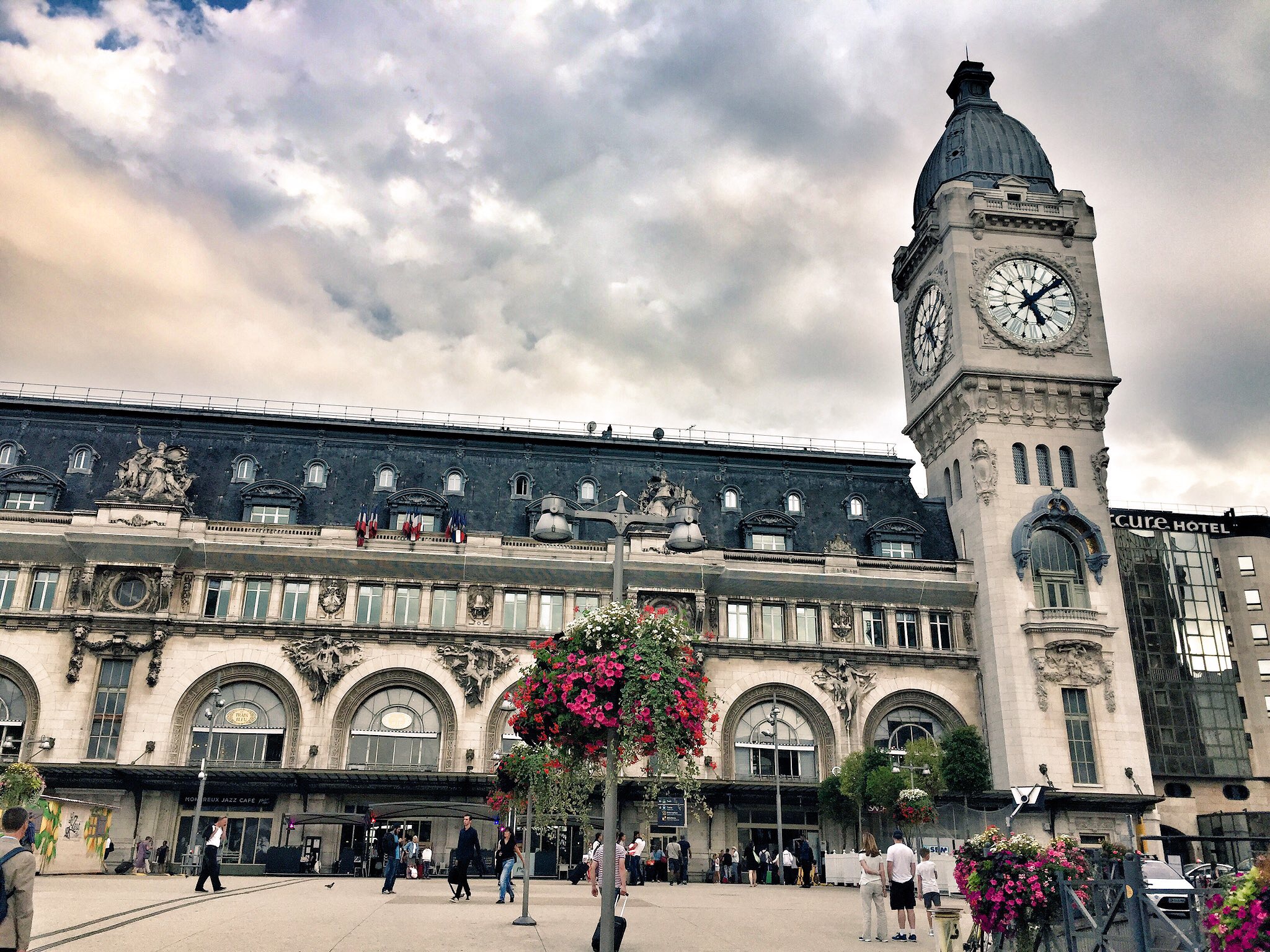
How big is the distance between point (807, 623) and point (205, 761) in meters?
32.9

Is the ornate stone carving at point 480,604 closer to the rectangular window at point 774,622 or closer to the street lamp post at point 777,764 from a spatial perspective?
the rectangular window at point 774,622

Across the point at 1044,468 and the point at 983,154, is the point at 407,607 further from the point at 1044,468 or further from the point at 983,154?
the point at 983,154

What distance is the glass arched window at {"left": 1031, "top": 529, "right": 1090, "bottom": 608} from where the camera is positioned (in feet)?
202

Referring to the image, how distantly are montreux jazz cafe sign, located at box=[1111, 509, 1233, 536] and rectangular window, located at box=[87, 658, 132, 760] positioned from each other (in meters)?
67.8

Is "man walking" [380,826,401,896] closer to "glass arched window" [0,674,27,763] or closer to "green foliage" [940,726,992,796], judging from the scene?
"glass arched window" [0,674,27,763]

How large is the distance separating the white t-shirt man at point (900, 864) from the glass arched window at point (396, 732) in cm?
3691

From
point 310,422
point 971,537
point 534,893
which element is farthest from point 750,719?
point 310,422

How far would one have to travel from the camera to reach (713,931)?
898 inches

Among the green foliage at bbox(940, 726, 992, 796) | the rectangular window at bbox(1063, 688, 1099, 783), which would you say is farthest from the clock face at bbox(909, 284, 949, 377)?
the green foliage at bbox(940, 726, 992, 796)

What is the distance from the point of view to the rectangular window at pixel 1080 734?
58.0 m

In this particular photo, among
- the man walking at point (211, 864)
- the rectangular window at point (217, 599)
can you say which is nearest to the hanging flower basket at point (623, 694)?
the man walking at point (211, 864)

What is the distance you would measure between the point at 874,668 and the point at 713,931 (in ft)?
134

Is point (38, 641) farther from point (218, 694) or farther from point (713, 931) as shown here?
point (713, 931)

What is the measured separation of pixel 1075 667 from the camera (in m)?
59.7
